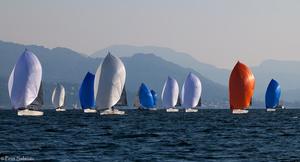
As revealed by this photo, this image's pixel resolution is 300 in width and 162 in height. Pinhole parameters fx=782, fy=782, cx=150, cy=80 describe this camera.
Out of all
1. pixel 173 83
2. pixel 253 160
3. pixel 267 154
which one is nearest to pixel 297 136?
pixel 267 154

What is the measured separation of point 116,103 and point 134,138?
194ft

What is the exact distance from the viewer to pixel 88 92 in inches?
5861

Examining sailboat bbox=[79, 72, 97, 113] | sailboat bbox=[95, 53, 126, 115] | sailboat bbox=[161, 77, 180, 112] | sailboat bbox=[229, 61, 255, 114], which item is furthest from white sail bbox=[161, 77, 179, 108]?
sailboat bbox=[95, 53, 126, 115]

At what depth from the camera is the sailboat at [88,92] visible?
146500mm

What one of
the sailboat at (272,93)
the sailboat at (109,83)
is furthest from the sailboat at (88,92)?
the sailboat at (272,93)

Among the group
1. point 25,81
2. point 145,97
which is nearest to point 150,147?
point 25,81

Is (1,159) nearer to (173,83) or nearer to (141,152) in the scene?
(141,152)

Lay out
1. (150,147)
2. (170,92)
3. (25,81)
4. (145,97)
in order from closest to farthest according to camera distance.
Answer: (150,147) < (25,81) < (170,92) < (145,97)

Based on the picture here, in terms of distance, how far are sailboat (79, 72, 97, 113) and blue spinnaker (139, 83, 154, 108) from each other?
111ft

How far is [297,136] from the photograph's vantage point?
7025 centimetres

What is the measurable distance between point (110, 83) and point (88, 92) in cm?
2645

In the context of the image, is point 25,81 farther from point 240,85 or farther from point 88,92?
point 240,85

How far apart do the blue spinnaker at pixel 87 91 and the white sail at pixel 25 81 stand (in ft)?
108

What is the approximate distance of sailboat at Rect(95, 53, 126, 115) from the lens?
12288cm
